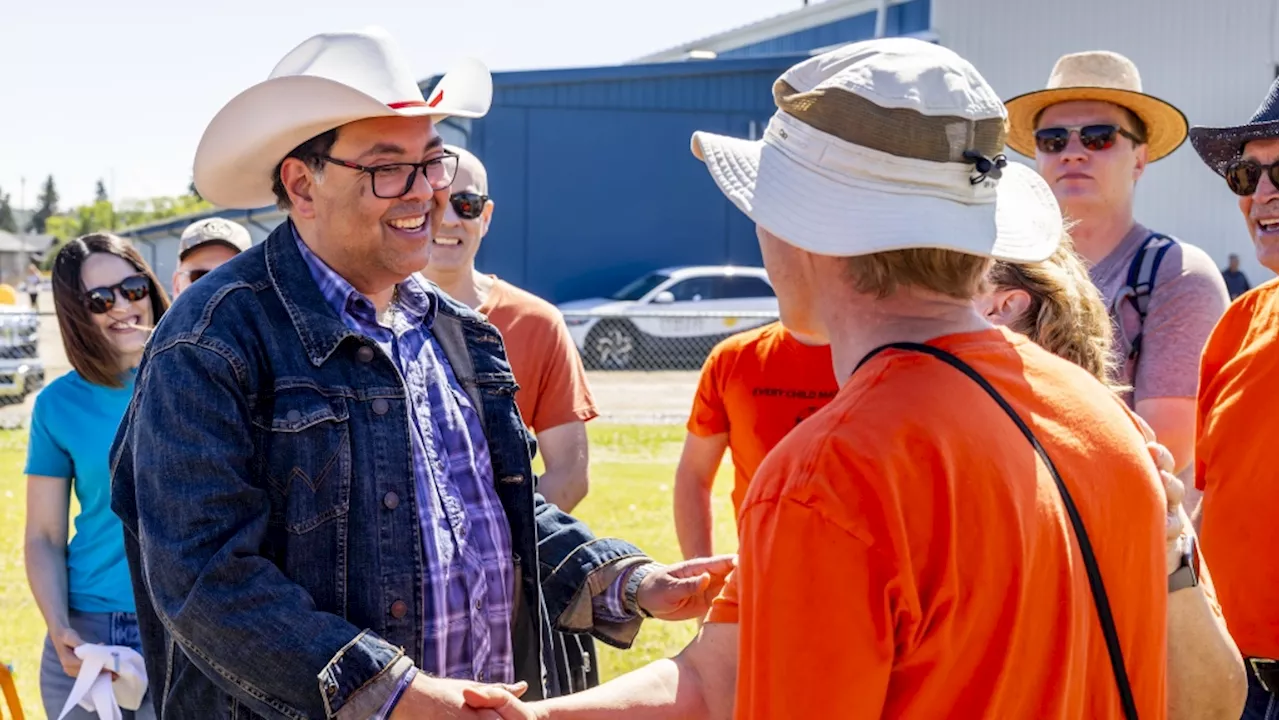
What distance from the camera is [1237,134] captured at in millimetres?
3551

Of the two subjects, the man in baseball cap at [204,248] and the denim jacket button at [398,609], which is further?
the man in baseball cap at [204,248]

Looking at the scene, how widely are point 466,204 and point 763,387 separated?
1.42 meters

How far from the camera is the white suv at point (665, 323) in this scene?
65.9ft

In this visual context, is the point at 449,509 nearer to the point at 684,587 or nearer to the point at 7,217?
the point at 684,587

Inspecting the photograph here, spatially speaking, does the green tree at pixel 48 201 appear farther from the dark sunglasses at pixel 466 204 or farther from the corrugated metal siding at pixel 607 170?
the dark sunglasses at pixel 466 204

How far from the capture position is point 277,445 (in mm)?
2572

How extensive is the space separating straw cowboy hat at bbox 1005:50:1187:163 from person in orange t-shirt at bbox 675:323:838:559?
1022 mm

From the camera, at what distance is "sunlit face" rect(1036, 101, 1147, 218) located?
4.14m

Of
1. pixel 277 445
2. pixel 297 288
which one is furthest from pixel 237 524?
pixel 297 288

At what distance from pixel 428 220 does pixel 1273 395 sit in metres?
2.08

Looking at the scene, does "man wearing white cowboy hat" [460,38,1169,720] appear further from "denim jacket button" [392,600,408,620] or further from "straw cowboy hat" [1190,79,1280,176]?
"straw cowboy hat" [1190,79,1280,176]

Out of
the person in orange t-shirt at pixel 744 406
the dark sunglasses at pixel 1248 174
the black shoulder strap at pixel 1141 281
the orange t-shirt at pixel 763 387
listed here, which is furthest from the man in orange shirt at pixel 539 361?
the dark sunglasses at pixel 1248 174

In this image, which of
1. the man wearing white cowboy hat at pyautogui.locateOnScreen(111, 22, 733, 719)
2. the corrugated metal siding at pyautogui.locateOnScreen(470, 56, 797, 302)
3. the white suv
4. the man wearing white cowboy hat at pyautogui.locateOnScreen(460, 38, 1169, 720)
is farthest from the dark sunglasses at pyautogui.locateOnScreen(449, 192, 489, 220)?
the corrugated metal siding at pyautogui.locateOnScreen(470, 56, 797, 302)

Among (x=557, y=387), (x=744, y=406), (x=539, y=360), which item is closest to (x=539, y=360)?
(x=539, y=360)
